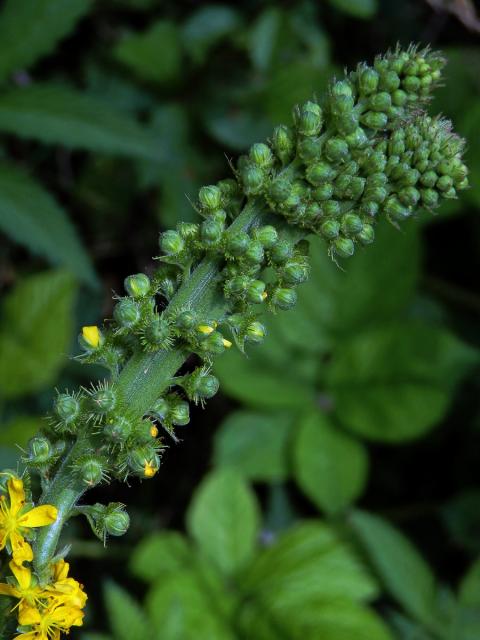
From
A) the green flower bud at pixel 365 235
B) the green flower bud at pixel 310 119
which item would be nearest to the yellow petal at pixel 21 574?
the green flower bud at pixel 365 235

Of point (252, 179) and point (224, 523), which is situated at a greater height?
point (252, 179)

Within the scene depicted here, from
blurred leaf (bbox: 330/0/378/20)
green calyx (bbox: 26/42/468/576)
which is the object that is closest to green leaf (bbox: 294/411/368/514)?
blurred leaf (bbox: 330/0/378/20)

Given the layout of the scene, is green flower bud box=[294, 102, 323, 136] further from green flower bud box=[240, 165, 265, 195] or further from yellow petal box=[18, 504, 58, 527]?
yellow petal box=[18, 504, 58, 527]

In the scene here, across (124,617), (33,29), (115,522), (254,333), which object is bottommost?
(124,617)

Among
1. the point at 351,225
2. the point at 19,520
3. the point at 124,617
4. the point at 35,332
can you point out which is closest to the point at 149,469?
the point at 19,520

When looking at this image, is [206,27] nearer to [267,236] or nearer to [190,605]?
[190,605]
